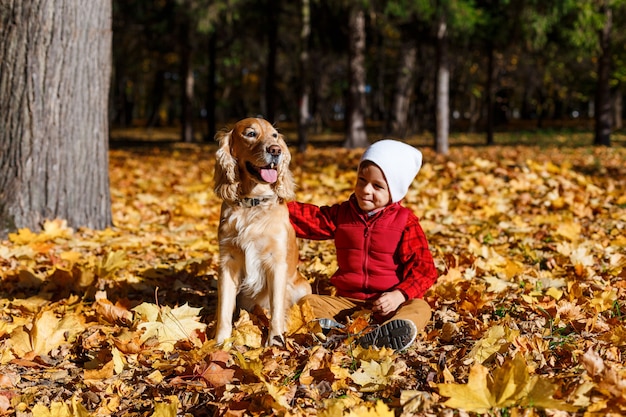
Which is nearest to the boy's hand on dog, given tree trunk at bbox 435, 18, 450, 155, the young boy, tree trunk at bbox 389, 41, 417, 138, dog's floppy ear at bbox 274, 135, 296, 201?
the young boy

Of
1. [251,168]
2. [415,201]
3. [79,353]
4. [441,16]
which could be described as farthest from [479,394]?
[441,16]

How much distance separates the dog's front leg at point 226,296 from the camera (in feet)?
10.5

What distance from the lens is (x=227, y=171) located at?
125 inches

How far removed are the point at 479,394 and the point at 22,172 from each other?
469 cm

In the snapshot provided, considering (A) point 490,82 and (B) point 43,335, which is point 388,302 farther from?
(A) point 490,82

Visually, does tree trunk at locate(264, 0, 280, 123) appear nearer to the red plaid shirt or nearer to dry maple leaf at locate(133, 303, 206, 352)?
the red plaid shirt

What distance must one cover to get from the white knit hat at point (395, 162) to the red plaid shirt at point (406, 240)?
0.22 m

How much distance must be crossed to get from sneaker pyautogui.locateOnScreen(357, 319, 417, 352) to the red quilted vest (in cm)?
50

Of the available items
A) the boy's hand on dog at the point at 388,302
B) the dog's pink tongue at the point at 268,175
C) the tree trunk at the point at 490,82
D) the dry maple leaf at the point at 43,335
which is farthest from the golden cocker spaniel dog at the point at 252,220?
the tree trunk at the point at 490,82

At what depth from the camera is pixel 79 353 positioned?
3230mm

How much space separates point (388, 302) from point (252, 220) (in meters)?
0.87

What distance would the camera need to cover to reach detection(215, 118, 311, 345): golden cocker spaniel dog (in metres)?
3.15

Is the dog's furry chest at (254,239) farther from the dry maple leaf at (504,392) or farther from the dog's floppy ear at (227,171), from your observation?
the dry maple leaf at (504,392)

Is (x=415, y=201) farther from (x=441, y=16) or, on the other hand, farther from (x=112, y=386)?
(x=441, y=16)
